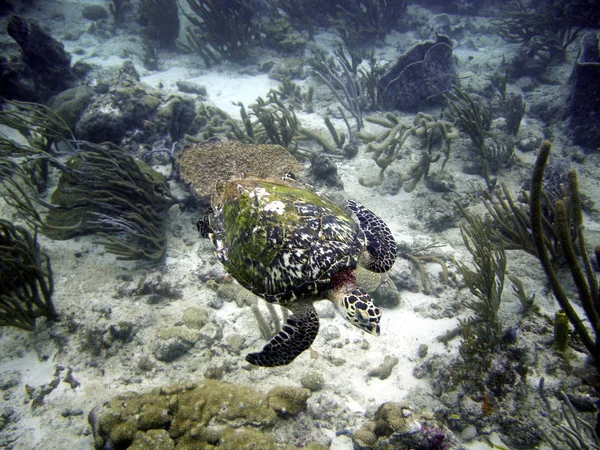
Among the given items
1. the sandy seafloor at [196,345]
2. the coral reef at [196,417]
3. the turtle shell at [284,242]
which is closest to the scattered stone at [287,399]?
the coral reef at [196,417]

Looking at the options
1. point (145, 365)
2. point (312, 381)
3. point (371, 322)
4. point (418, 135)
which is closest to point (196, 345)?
point (145, 365)

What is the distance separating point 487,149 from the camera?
247 inches

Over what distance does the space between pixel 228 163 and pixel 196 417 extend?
347 centimetres

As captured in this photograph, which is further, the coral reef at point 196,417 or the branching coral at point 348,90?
the branching coral at point 348,90

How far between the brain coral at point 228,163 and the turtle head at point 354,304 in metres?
2.45

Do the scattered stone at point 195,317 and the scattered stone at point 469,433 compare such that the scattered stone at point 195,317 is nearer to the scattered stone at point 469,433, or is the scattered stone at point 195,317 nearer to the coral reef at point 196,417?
the coral reef at point 196,417

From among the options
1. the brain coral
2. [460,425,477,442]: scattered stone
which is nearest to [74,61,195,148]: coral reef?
the brain coral

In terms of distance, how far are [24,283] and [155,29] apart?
12412mm

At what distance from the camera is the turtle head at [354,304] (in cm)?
243

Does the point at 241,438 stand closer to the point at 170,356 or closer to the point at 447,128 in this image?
the point at 170,356

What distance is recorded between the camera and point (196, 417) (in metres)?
2.78

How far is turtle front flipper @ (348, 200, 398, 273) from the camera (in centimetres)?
312

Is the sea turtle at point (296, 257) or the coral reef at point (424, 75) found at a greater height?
the coral reef at point (424, 75)

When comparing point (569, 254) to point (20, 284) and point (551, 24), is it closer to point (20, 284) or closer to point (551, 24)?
point (20, 284)
